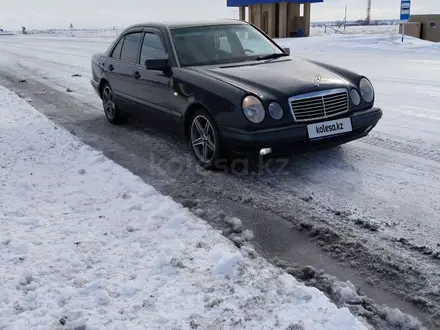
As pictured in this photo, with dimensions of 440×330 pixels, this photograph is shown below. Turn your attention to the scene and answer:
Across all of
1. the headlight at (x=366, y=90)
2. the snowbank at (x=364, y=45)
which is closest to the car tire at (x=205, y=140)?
the headlight at (x=366, y=90)

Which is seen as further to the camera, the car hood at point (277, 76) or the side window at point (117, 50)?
the side window at point (117, 50)

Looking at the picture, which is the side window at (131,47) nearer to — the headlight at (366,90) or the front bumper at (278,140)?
the front bumper at (278,140)

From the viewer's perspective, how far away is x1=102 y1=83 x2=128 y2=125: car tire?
23.9 ft

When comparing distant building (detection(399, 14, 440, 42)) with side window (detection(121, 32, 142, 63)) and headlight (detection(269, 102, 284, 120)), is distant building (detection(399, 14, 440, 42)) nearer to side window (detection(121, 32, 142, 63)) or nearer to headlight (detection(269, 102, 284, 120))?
side window (detection(121, 32, 142, 63))

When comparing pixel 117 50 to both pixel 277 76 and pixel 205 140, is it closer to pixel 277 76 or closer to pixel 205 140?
pixel 205 140

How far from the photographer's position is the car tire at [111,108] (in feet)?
→ 23.9

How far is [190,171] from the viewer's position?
5.11m

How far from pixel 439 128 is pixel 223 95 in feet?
10.7

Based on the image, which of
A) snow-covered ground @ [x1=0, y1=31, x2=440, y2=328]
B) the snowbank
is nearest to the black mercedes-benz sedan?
snow-covered ground @ [x1=0, y1=31, x2=440, y2=328]

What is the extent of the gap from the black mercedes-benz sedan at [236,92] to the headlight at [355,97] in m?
0.01

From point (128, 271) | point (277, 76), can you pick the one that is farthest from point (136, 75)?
point (128, 271)

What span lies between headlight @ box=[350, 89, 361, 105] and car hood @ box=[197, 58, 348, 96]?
121 mm

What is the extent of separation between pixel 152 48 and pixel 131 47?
71cm

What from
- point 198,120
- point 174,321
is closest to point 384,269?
point 174,321
